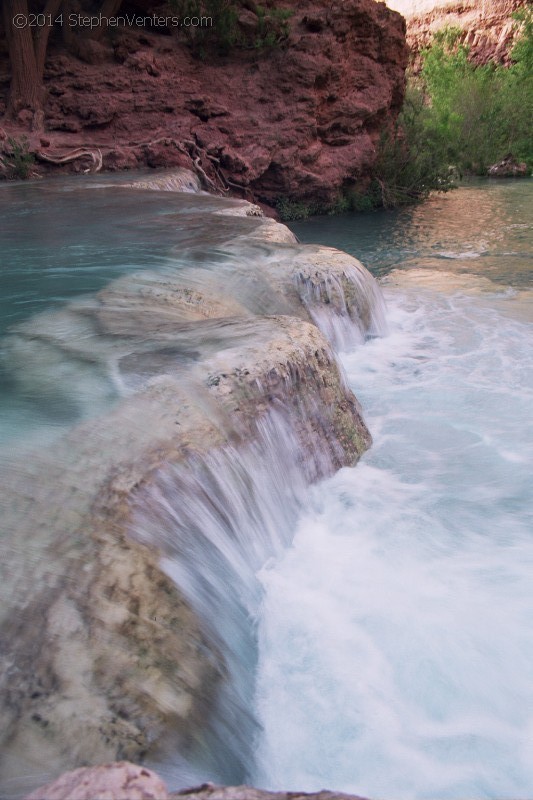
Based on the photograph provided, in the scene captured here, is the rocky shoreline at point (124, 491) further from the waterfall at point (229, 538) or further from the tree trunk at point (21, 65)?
the tree trunk at point (21, 65)

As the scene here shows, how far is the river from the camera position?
74.6 inches

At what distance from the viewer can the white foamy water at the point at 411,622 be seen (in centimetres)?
187

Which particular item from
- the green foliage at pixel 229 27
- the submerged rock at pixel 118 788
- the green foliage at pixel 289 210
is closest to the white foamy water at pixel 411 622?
the submerged rock at pixel 118 788

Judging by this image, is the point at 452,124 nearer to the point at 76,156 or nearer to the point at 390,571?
the point at 76,156

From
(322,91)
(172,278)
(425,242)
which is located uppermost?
(322,91)

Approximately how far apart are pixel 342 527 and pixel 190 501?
90 cm

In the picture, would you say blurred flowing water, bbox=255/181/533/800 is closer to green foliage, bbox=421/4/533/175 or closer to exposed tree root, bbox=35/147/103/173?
exposed tree root, bbox=35/147/103/173

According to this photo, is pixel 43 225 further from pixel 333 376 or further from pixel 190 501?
pixel 190 501

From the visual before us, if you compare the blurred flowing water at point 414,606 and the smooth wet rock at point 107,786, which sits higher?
the smooth wet rock at point 107,786

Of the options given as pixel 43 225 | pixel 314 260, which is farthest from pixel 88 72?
pixel 314 260

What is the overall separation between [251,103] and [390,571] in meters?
11.3

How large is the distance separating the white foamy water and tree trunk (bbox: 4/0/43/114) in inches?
376

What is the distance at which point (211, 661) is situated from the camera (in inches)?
75.9

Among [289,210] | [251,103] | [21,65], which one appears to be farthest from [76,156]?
[289,210]
